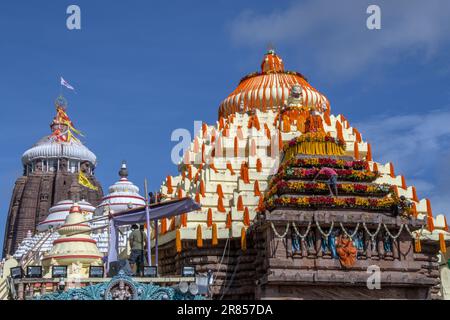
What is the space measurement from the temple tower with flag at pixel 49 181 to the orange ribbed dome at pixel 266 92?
36.1 metres

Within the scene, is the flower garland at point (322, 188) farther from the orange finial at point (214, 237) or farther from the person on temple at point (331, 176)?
the orange finial at point (214, 237)

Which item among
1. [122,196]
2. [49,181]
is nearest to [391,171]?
[122,196]

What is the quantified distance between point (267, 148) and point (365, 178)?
42.1 feet

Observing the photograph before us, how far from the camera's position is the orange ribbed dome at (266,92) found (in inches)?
2137

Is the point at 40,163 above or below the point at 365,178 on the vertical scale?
above

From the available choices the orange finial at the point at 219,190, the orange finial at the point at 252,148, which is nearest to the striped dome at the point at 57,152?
the orange finial at the point at 252,148

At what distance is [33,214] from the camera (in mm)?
91875

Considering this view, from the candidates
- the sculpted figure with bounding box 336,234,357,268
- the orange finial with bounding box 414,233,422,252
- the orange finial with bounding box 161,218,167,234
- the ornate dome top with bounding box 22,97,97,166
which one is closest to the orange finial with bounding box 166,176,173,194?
the orange finial with bounding box 161,218,167,234

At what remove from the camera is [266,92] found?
54.6 meters

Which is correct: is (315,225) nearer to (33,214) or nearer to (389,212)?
(389,212)

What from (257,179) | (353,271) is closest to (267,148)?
(257,179)

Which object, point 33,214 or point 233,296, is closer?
point 233,296

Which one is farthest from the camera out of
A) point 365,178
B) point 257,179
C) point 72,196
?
point 72,196

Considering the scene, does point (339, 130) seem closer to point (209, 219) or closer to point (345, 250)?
point (209, 219)
